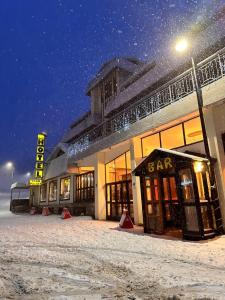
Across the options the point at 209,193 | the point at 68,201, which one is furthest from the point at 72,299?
the point at 68,201

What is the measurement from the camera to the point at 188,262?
480 cm

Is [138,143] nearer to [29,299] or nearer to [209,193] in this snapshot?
[209,193]

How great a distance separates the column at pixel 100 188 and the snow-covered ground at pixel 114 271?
8.67 m

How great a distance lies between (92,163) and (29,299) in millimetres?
14192

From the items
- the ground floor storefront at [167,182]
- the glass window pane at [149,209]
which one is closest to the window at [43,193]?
the ground floor storefront at [167,182]

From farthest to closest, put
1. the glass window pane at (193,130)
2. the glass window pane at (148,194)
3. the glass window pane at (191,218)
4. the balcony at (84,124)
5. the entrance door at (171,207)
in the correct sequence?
the balcony at (84,124), the entrance door at (171,207), the glass window pane at (193,130), the glass window pane at (148,194), the glass window pane at (191,218)

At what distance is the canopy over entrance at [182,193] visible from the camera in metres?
7.56

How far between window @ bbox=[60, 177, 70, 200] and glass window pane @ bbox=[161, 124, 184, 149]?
14.9 meters

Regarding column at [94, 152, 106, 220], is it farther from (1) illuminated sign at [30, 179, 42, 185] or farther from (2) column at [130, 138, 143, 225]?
(1) illuminated sign at [30, 179, 42, 185]

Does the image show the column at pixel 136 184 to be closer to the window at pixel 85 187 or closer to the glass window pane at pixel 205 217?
the glass window pane at pixel 205 217

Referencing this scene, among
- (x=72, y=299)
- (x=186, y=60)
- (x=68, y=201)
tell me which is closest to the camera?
(x=72, y=299)

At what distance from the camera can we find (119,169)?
48.8ft

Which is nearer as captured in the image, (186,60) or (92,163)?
(186,60)

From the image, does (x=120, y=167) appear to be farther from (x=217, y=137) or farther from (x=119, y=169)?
(x=217, y=137)
